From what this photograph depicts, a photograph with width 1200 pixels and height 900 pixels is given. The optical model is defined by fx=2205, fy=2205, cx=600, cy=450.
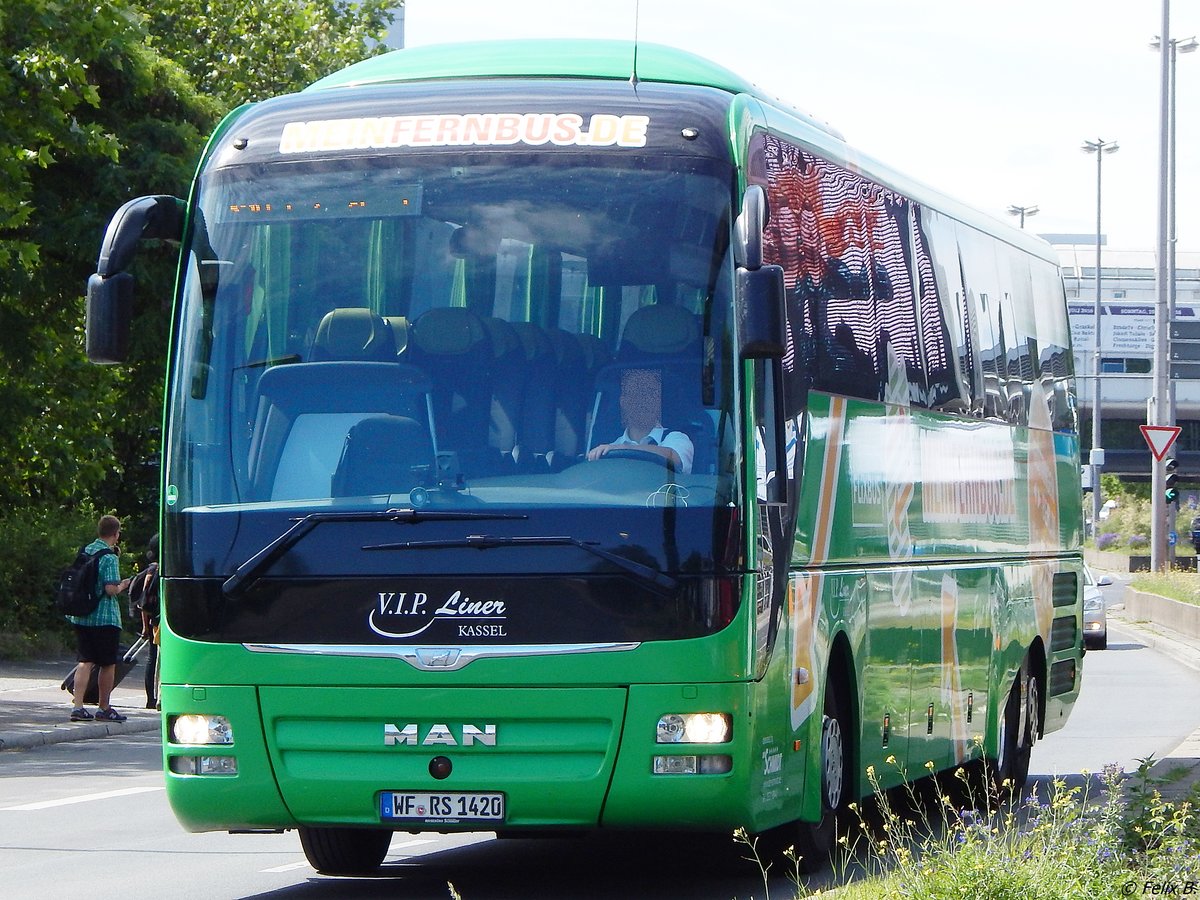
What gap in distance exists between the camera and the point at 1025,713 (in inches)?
615

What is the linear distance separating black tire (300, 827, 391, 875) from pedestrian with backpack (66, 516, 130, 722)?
390 inches

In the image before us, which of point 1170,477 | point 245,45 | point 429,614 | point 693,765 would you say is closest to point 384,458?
point 429,614

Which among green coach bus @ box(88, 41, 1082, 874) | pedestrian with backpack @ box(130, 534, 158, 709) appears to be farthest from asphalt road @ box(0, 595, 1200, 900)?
pedestrian with backpack @ box(130, 534, 158, 709)

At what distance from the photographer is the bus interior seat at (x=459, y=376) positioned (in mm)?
8930

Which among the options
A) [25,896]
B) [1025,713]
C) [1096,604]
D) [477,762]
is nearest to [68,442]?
[1096,604]

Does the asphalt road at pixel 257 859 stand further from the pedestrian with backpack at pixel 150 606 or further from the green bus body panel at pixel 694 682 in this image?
the pedestrian with backpack at pixel 150 606

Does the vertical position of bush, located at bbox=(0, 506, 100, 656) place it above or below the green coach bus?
below

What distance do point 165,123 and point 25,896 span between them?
19730mm

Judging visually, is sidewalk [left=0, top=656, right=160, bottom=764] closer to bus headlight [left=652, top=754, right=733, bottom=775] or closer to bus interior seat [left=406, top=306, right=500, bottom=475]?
bus interior seat [left=406, top=306, right=500, bottom=475]

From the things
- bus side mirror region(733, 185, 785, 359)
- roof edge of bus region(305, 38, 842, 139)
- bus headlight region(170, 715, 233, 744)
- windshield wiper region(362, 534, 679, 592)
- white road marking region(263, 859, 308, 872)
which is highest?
roof edge of bus region(305, 38, 842, 139)

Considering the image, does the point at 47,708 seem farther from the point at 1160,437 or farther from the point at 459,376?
the point at 1160,437

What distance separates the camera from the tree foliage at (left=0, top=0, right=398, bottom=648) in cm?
2177

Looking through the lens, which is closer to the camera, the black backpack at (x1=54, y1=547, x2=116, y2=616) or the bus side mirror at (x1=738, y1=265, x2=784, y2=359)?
the bus side mirror at (x1=738, y1=265, x2=784, y2=359)

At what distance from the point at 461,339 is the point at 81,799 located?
7.37 metres
